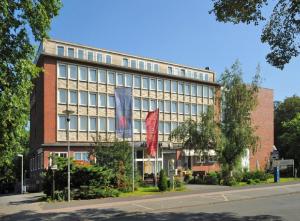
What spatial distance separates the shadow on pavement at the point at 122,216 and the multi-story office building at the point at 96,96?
2840 cm

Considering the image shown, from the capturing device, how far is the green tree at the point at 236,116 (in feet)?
130

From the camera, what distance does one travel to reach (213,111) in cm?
4141

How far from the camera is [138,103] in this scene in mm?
62812

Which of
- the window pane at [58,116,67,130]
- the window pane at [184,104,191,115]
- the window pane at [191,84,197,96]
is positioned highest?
the window pane at [191,84,197,96]

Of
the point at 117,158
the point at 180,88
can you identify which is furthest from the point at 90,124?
the point at 117,158

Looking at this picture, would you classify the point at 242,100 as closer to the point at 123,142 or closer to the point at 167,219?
the point at 123,142

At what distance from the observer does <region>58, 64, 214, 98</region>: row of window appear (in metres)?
56.2

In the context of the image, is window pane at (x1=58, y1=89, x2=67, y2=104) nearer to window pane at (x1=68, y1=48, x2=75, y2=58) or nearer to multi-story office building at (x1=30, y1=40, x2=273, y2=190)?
multi-story office building at (x1=30, y1=40, x2=273, y2=190)

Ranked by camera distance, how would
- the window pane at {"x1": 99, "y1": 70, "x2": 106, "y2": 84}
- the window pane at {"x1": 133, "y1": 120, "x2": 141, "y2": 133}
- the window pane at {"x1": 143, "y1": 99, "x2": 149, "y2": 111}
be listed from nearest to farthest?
the window pane at {"x1": 99, "y1": 70, "x2": 106, "y2": 84} < the window pane at {"x1": 133, "y1": 120, "x2": 141, "y2": 133} < the window pane at {"x1": 143, "y1": 99, "x2": 149, "y2": 111}

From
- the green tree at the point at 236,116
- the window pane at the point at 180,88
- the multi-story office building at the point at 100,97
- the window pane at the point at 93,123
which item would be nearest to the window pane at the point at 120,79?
the multi-story office building at the point at 100,97

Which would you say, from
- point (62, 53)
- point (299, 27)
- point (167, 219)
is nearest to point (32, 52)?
point (167, 219)

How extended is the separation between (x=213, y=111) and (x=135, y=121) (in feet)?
72.2

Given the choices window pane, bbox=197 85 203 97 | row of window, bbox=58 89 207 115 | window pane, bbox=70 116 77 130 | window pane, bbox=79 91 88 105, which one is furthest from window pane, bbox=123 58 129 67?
window pane, bbox=197 85 203 97

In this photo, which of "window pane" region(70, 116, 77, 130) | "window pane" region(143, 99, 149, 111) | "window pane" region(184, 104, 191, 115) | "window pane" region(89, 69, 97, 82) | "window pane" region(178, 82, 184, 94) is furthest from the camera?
"window pane" region(184, 104, 191, 115)
